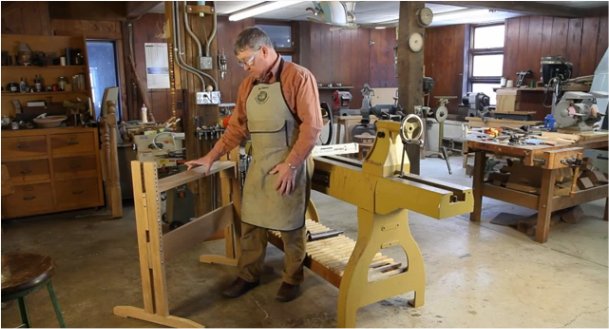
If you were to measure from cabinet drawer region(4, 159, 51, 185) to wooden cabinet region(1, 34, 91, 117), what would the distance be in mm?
673

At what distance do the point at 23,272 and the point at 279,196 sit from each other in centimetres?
121

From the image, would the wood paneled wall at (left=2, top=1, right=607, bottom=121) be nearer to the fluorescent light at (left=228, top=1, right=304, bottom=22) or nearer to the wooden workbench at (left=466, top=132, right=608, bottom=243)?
the fluorescent light at (left=228, top=1, right=304, bottom=22)

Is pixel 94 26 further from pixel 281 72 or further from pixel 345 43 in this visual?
pixel 281 72

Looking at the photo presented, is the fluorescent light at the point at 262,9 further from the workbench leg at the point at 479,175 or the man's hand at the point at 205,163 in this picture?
the man's hand at the point at 205,163

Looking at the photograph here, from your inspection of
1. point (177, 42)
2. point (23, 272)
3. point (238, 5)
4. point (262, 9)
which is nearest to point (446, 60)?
point (262, 9)

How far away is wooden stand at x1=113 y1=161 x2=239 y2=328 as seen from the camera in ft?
7.18

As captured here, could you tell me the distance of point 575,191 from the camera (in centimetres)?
372

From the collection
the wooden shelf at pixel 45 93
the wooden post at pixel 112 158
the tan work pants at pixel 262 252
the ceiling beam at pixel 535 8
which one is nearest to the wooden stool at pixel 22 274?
the tan work pants at pixel 262 252

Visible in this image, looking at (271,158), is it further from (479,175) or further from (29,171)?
(29,171)

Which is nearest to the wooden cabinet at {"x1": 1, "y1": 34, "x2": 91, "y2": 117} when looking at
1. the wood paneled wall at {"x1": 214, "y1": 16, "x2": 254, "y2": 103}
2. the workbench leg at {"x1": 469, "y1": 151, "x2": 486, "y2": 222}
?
the wood paneled wall at {"x1": 214, "y1": 16, "x2": 254, "y2": 103}

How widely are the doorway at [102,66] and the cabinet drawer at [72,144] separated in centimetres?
315

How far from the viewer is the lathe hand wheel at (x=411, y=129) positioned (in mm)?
2168

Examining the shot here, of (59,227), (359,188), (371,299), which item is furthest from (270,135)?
(59,227)

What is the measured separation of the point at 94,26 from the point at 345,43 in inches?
177
